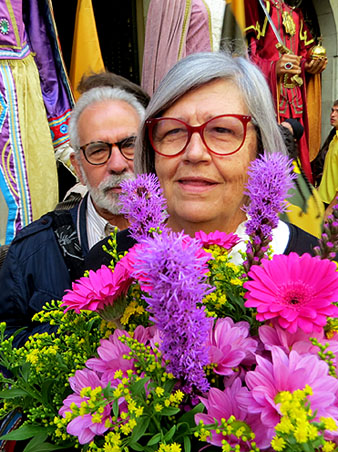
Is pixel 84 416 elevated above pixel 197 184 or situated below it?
Result: below

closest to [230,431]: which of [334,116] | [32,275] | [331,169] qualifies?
[32,275]

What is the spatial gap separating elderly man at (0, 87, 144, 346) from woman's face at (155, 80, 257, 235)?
583 millimetres

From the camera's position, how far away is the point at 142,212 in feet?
1.65

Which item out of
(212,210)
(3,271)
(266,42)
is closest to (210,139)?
(212,210)

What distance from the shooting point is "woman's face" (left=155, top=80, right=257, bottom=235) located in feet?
2.98

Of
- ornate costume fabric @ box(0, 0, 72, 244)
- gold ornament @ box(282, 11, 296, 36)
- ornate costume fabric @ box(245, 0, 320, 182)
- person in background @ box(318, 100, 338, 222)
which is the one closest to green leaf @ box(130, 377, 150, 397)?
ornate costume fabric @ box(0, 0, 72, 244)

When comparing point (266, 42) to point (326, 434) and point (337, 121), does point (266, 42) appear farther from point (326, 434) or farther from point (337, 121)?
point (326, 434)

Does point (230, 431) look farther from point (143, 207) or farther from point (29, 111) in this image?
point (29, 111)

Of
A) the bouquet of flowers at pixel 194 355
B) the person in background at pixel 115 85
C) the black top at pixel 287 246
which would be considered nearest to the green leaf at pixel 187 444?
the bouquet of flowers at pixel 194 355

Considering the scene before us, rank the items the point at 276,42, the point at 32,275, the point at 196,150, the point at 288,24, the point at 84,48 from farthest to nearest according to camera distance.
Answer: the point at 288,24 → the point at 276,42 → the point at 84,48 → the point at 32,275 → the point at 196,150

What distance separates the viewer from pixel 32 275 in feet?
4.66

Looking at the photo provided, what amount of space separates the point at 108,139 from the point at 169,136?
62 cm

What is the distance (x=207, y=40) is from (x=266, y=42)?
0.77 m

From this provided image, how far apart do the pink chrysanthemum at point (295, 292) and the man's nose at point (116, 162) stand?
1.12 meters
